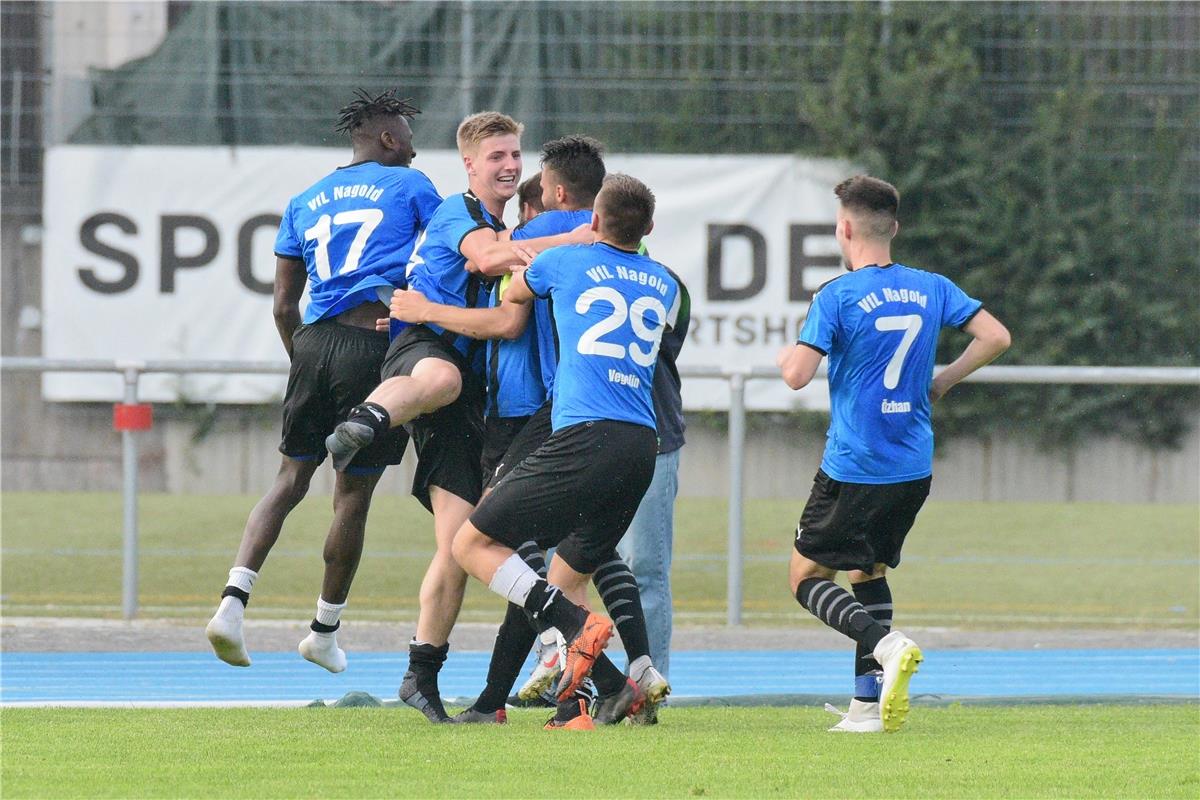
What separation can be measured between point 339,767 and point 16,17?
14092 millimetres

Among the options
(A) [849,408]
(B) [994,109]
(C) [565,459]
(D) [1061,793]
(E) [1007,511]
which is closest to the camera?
(D) [1061,793]

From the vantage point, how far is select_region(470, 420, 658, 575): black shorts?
555 cm

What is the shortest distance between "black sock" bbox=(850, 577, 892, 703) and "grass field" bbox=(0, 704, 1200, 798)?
20 centimetres

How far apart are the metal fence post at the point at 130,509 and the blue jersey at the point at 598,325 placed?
540cm

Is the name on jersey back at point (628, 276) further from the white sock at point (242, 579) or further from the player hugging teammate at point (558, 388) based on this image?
the white sock at point (242, 579)

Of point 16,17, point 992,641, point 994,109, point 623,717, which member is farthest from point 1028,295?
point 623,717

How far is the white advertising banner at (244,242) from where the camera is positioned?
16.8m

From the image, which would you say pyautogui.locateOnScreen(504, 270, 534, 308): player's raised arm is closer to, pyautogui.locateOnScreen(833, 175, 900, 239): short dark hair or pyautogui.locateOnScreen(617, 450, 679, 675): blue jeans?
pyautogui.locateOnScreen(833, 175, 900, 239): short dark hair

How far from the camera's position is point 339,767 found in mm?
4836

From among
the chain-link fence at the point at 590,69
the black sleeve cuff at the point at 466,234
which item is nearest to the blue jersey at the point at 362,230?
the black sleeve cuff at the point at 466,234

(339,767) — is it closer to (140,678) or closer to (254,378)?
(140,678)

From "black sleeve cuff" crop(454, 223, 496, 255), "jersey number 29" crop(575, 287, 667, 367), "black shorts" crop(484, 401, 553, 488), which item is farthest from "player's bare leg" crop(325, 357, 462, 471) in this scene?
"jersey number 29" crop(575, 287, 667, 367)

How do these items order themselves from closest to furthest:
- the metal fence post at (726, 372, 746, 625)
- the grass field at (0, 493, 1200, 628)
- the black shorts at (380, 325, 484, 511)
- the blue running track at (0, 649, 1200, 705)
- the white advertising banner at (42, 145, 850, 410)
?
the black shorts at (380, 325, 484, 511), the blue running track at (0, 649, 1200, 705), the metal fence post at (726, 372, 746, 625), the grass field at (0, 493, 1200, 628), the white advertising banner at (42, 145, 850, 410)

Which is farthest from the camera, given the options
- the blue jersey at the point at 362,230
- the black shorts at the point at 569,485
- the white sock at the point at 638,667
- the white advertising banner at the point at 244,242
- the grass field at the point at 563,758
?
the white advertising banner at the point at 244,242
